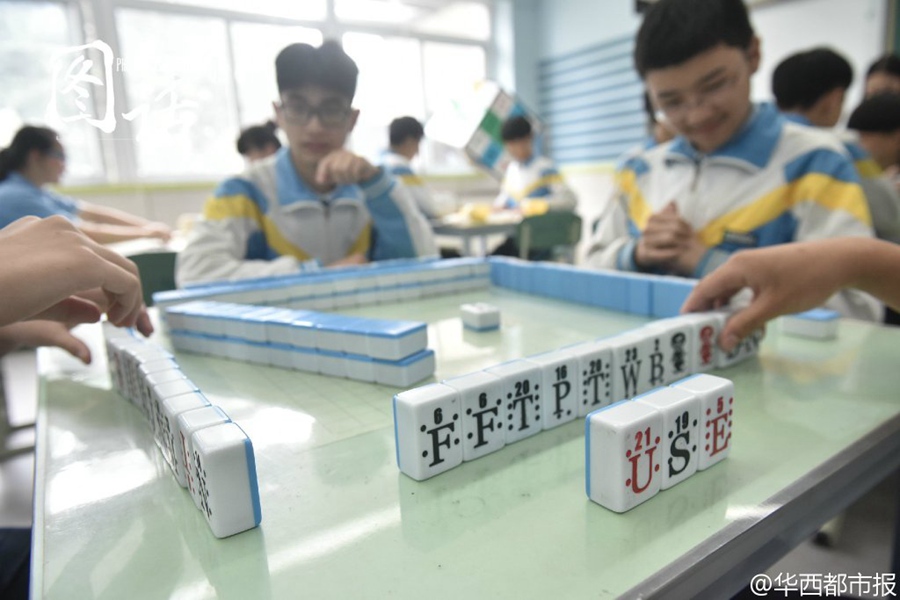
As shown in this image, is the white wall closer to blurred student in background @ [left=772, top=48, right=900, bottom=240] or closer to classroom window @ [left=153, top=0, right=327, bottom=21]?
blurred student in background @ [left=772, top=48, right=900, bottom=240]

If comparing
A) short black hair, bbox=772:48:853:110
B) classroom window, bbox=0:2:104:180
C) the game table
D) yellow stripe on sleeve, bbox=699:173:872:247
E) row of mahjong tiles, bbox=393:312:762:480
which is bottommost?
the game table

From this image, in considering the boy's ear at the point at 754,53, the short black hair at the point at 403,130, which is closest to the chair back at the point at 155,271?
the boy's ear at the point at 754,53

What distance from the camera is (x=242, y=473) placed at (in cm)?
35

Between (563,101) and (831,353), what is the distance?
5.05 m

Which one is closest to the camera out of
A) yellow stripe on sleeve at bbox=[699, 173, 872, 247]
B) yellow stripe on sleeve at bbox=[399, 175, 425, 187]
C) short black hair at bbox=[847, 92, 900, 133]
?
yellow stripe on sleeve at bbox=[699, 173, 872, 247]

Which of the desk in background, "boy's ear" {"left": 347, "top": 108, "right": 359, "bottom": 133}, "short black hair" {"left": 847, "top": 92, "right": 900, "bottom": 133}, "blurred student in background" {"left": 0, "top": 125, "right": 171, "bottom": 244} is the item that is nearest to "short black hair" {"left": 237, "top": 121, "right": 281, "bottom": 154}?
"blurred student in background" {"left": 0, "top": 125, "right": 171, "bottom": 244}

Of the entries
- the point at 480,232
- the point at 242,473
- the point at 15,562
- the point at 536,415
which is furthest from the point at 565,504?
the point at 480,232

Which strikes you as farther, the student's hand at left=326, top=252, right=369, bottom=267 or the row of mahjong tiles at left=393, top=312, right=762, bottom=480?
the student's hand at left=326, top=252, right=369, bottom=267

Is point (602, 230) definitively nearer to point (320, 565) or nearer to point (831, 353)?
point (831, 353)

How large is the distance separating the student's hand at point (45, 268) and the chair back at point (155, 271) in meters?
0.82

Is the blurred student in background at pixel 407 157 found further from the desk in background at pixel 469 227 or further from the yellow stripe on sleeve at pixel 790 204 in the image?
the yellow stripe on sleeve at pixel 790 204

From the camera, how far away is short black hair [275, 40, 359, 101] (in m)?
0.95

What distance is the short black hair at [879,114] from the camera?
180 cm

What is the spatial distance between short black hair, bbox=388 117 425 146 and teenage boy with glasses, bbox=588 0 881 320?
6.97 feet
